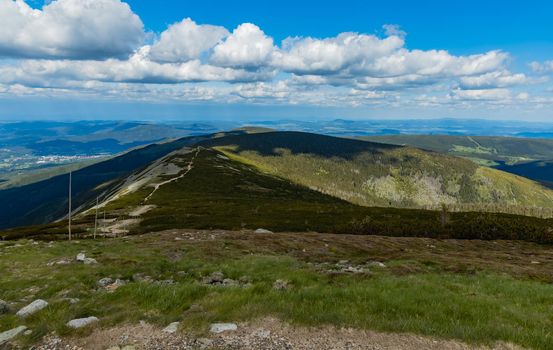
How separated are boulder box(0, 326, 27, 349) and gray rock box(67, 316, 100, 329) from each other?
148 cm

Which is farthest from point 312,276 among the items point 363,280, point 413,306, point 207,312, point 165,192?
point 165,192

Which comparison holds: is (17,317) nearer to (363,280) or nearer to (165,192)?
(363,280)

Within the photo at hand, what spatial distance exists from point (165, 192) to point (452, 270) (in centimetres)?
13353

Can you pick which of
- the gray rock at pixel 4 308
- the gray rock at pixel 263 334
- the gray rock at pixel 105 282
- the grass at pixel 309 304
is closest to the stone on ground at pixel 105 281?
the gray rock at pixel 105 282

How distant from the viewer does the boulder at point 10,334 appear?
10.9 metres

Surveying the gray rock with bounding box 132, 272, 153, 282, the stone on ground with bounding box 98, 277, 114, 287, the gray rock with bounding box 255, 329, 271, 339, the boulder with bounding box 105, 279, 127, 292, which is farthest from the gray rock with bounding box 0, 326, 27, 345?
the gray rock with bounding box 132, 272, 153, 282

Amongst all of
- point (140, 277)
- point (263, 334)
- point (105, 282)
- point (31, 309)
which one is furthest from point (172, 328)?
point (140, 277)

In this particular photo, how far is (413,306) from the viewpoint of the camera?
1313cm

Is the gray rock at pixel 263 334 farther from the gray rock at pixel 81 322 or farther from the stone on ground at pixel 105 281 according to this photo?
the stone on ground at pixel 105 281

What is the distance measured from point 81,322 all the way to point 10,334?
2.11m

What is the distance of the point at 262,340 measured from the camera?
10.6 metres

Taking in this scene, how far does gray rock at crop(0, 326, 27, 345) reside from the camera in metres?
10.9

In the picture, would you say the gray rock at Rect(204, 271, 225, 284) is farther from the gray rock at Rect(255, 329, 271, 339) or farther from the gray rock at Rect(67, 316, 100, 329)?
the gray rock at Rect(255, 329, 271, 339)

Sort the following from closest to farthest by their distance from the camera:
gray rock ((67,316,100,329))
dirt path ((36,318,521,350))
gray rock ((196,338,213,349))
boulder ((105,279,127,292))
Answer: gray rock ((196,338,213,349)) → dirt path ((36,318,521,350)) → gray rock ((67,316,100,329)) → boulder ((105,279,127,292))
